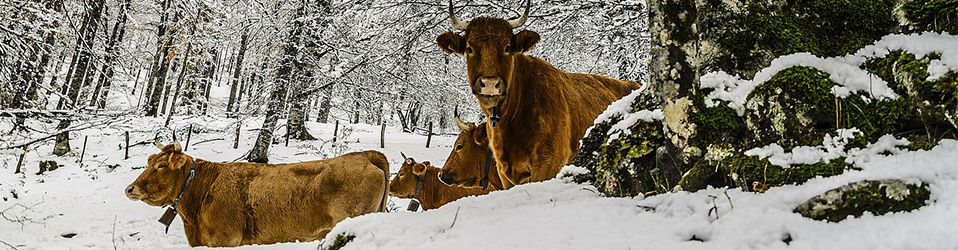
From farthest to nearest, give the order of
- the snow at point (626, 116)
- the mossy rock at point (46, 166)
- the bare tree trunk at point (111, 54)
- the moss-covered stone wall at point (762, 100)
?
the mossy rock at point (46, 166), the bare tree trunk at point (111, 54), the snow at point (626, 116), the moss-covered stone wall at point (762, 100)

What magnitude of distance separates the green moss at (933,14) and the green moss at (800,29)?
0.27ft

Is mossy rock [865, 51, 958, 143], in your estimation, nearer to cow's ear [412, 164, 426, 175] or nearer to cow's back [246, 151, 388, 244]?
cow's back [246, 151, 388, 244]

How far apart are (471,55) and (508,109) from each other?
0.68 metres

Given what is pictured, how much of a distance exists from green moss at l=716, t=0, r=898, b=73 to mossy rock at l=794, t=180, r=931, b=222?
2.52 ft

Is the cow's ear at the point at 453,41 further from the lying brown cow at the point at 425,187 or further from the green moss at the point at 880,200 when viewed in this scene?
the lying brown cow at the point at 425,187

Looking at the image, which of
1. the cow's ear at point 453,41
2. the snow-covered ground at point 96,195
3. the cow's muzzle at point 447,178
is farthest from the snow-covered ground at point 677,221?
the snow-covered ground at point 96,195

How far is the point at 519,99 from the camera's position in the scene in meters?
4.92

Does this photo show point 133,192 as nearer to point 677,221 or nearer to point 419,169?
point 419,169

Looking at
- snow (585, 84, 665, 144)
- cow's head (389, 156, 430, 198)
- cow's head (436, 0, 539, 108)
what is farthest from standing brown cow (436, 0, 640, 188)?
cow's head (389, 156, 430, 198)

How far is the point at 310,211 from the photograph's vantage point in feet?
23.7

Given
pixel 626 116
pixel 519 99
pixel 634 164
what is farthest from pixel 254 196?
pixel 634 164

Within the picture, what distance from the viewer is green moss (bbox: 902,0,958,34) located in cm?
187

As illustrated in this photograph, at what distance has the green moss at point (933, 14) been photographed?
6.13 feet

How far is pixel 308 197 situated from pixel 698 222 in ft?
20.7
